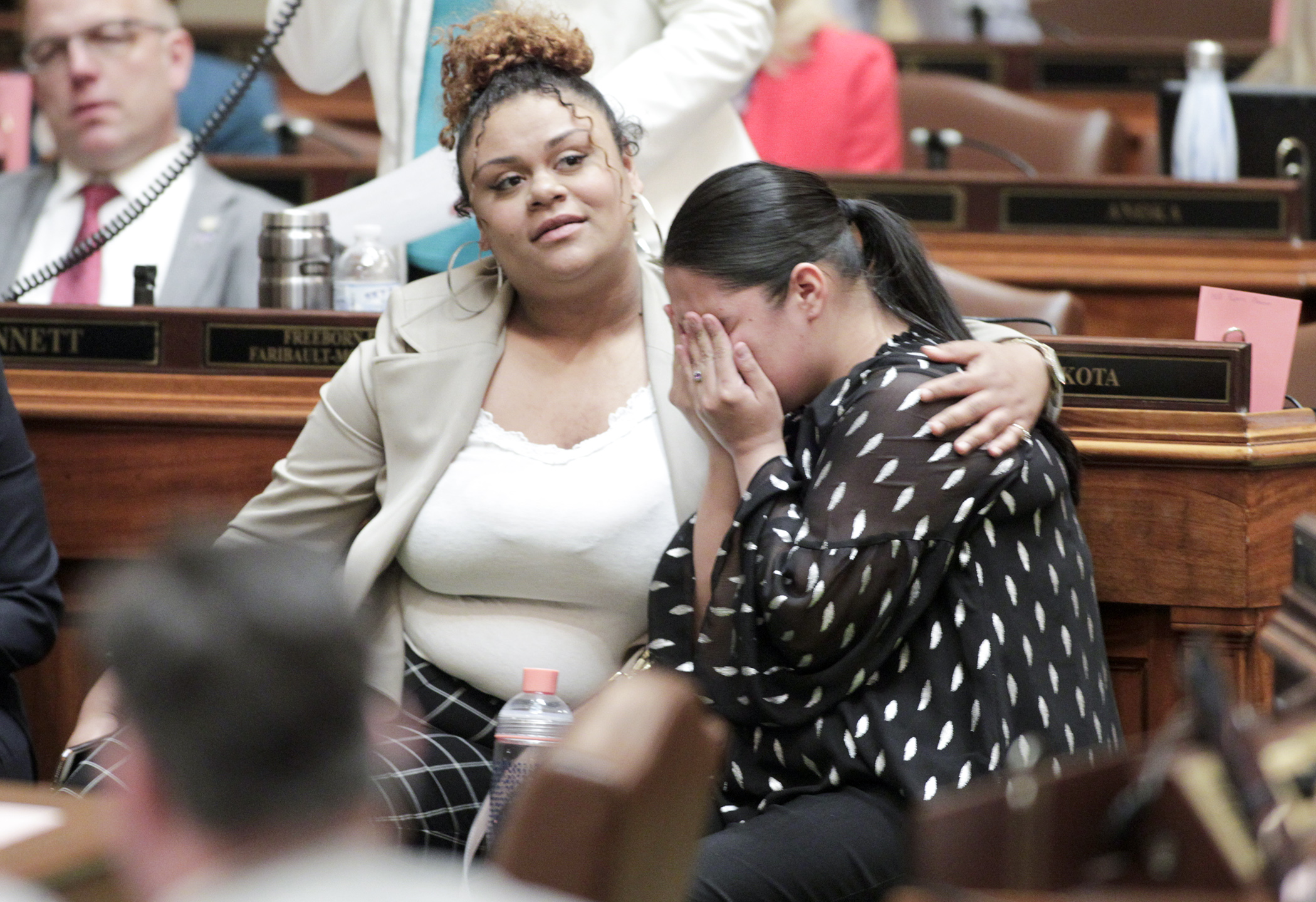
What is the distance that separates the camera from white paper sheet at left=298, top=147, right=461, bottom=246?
2.46 metres

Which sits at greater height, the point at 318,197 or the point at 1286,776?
the point at 318,197

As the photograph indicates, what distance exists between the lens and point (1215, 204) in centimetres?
336

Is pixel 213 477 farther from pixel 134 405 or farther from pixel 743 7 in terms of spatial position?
pixel 743 7

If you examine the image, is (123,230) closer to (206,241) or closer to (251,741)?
(206,241)

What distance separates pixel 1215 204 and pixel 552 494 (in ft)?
6.46

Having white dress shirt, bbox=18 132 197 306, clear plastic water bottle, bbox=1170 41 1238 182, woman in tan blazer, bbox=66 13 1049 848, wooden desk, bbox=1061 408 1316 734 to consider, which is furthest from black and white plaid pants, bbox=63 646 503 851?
clear plastic water bottle, bbox=1170 41 1238 182

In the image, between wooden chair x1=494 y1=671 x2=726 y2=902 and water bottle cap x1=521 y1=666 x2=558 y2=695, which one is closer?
wooden chair x1=494 y1=671 x2=726 y2=902

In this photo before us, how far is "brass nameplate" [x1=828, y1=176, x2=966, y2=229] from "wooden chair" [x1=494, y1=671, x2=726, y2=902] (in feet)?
8.63

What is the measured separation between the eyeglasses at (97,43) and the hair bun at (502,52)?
1.26 m

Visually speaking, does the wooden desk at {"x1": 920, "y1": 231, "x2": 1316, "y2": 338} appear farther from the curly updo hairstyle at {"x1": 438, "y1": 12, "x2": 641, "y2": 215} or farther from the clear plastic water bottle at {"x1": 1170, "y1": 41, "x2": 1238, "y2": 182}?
the curly updo hairstyle at {"x1": 438, "y1": 12, "x2": 641, "y2": 215}

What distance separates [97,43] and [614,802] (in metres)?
2.58

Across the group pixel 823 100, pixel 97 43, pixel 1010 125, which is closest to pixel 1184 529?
pixel 823 100

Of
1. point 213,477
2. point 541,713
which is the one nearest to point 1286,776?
point 541,713

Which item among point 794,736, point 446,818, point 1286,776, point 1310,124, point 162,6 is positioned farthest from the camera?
point 1310,124
